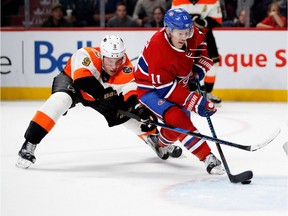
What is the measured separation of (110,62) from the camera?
4531 millimetres

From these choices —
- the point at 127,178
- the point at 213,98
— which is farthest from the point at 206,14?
the point at 127,178

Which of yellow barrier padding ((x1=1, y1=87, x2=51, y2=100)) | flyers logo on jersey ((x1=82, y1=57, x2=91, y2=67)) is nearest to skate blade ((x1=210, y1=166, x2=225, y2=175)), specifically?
flyers logo on jersey ((x1=82, y1=57, x2=91, y2=67))

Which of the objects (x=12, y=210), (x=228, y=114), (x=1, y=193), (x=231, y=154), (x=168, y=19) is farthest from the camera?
(x=228, y=114)

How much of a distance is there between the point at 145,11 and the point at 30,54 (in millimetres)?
1204

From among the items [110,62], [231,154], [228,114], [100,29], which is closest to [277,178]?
[231,154]

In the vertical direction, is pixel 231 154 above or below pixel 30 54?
above

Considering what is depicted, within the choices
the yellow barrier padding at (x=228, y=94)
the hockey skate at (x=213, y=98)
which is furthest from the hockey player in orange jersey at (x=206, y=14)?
the yellow barrier padding at (x=228, y=94)

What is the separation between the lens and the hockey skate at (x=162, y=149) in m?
4.82

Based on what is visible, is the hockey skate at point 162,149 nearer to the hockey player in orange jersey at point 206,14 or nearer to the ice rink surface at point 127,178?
the ice rink surface at point 127,178

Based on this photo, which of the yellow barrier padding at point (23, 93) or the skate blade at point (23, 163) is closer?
the skate blade at point (23, 163)

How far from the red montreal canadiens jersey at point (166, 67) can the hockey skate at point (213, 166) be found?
344 mm

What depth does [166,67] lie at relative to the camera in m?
4.27

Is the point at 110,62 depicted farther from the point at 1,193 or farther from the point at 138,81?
the point at 1,193

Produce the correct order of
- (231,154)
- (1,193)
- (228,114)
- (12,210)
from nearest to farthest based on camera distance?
(12,210)
(1,193)
(231,154)
(228,114)
